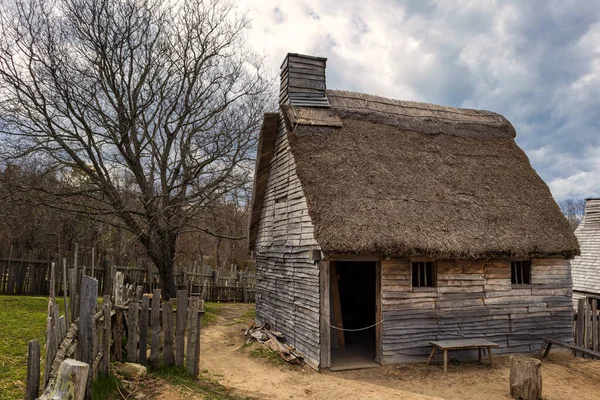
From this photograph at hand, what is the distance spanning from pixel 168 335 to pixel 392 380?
468 centimetres

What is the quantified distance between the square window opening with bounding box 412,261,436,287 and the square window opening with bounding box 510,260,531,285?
2.49 metres

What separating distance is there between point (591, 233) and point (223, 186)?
18266 mm

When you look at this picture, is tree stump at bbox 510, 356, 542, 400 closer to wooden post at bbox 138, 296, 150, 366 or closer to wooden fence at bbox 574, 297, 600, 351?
wooden fence at bbox 574, 297, 600, 351

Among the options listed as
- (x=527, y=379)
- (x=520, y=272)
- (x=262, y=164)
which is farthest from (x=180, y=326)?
(x=520, y=272)

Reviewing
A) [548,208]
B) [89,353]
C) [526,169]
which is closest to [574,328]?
[548,208]

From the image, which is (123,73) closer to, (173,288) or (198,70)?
(198,70)

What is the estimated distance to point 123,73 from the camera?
42.8 feet

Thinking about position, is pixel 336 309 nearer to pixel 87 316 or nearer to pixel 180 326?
pixel 180 326

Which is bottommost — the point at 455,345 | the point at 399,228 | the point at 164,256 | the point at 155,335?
the point at 455,345

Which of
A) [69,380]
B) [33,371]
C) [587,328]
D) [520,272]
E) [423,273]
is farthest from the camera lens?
[520,272]

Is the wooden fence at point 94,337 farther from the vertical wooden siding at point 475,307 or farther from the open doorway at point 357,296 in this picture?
the open doorway at point 357,296

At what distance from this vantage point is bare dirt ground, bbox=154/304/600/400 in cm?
755

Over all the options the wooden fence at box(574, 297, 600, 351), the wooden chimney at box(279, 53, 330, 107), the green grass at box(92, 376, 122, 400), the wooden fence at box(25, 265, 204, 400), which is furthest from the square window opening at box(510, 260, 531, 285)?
the green grass at box(92, 376, 122, 400)

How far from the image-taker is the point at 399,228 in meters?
9.17
